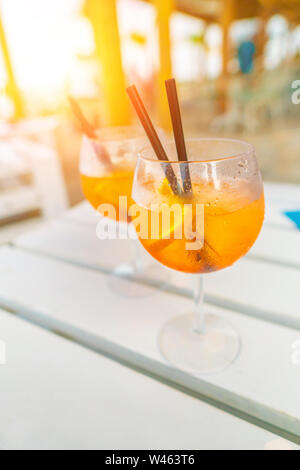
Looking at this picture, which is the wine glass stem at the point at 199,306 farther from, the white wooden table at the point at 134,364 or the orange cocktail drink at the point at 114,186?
the orange cocktail drink at the point at 114,186

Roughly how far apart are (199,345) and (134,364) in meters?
0.11

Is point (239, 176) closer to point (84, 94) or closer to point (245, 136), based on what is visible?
point (245, 136)

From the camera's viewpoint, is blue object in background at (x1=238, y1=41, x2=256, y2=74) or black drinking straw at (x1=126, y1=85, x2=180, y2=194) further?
blue object in background at (x1=238, y1=41, x2=256, y2=74)

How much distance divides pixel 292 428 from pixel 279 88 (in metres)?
7.47

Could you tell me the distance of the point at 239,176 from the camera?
440 millimetres

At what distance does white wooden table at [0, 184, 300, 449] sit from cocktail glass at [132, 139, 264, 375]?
0.15 ft

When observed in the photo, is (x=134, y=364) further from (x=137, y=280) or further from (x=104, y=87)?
(x=104, y=87)

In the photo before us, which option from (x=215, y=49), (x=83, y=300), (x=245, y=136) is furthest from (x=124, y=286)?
(x=215, y=49)

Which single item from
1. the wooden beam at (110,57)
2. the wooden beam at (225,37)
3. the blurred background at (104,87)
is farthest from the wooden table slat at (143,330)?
the wooden beam at (225,37)

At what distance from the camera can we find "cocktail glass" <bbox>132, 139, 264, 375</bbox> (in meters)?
0.43

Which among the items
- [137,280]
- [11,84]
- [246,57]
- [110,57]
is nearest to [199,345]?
[137,280]

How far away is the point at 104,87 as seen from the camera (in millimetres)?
4328

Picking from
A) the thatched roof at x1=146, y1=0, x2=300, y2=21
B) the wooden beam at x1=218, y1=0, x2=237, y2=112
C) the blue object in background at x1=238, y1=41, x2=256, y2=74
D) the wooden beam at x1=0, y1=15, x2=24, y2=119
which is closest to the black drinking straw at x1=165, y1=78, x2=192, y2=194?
the wooden beam at x1=0, y1=15, x2=24, y2=119

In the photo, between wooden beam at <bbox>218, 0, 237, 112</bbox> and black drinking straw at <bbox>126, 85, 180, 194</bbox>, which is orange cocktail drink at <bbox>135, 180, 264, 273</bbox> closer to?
black drinking straw at <bbox>126, 85, 180, 194</bbox>
